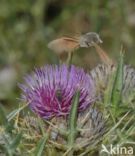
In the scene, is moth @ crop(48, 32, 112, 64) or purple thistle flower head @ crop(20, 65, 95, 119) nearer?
purple thistle flower head @ crop(20, 65, 95, 119)

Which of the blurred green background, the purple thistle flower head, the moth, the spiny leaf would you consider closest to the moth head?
the moth

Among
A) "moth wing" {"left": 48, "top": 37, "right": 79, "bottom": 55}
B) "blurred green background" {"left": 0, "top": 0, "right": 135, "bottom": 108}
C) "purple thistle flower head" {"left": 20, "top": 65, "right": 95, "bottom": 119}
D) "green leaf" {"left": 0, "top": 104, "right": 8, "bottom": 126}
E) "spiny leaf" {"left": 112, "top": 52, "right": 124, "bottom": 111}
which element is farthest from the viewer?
"blurred green background" {"left": 0, "top": 0, "right": 135, "bottom": 108}

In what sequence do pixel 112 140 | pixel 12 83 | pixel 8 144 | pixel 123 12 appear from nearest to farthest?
pixel 8 144 < pixel 112 140 < pixel 123 12 < pixel 12 83

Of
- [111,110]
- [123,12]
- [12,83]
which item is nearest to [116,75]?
[111,110]

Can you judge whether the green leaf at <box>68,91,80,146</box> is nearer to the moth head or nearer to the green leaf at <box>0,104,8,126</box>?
the green leaf at <box>0,104,8,126</box>

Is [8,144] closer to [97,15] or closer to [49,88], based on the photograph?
[49,88]
